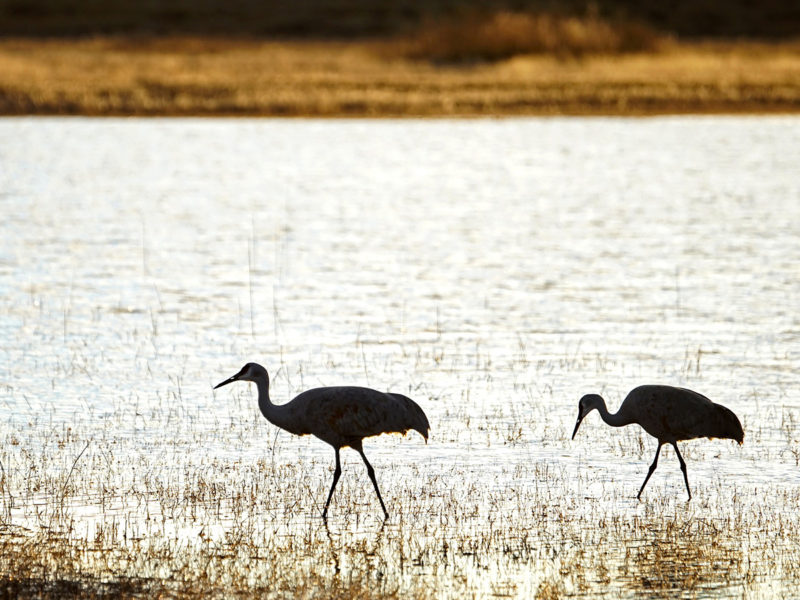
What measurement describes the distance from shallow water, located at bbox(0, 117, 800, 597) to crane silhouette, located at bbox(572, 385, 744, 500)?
407mm

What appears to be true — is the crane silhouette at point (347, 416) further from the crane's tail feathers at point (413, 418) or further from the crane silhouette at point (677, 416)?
the crane silhouette at point (677, 416)

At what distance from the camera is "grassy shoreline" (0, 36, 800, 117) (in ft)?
138

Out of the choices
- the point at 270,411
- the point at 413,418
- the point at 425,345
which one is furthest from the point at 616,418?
the point at 425,345

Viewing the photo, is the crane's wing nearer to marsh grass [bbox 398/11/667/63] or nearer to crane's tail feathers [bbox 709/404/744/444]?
crane's tail feathers [bbox 709/404/744/444]

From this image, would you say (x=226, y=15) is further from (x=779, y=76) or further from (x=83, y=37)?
(x=779, y=76)

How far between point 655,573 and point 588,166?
27.6m

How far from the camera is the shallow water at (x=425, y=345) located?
929cm

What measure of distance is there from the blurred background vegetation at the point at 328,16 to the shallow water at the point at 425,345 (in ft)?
134

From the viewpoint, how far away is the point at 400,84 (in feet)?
151

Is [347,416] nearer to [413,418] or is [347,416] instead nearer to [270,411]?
[413,418]

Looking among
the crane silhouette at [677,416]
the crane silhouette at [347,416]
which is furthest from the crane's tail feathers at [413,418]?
the crane silhouette at [677,416]

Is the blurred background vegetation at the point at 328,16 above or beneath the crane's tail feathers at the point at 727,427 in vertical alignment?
above

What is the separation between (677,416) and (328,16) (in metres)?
72.0

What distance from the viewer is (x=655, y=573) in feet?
27.2
